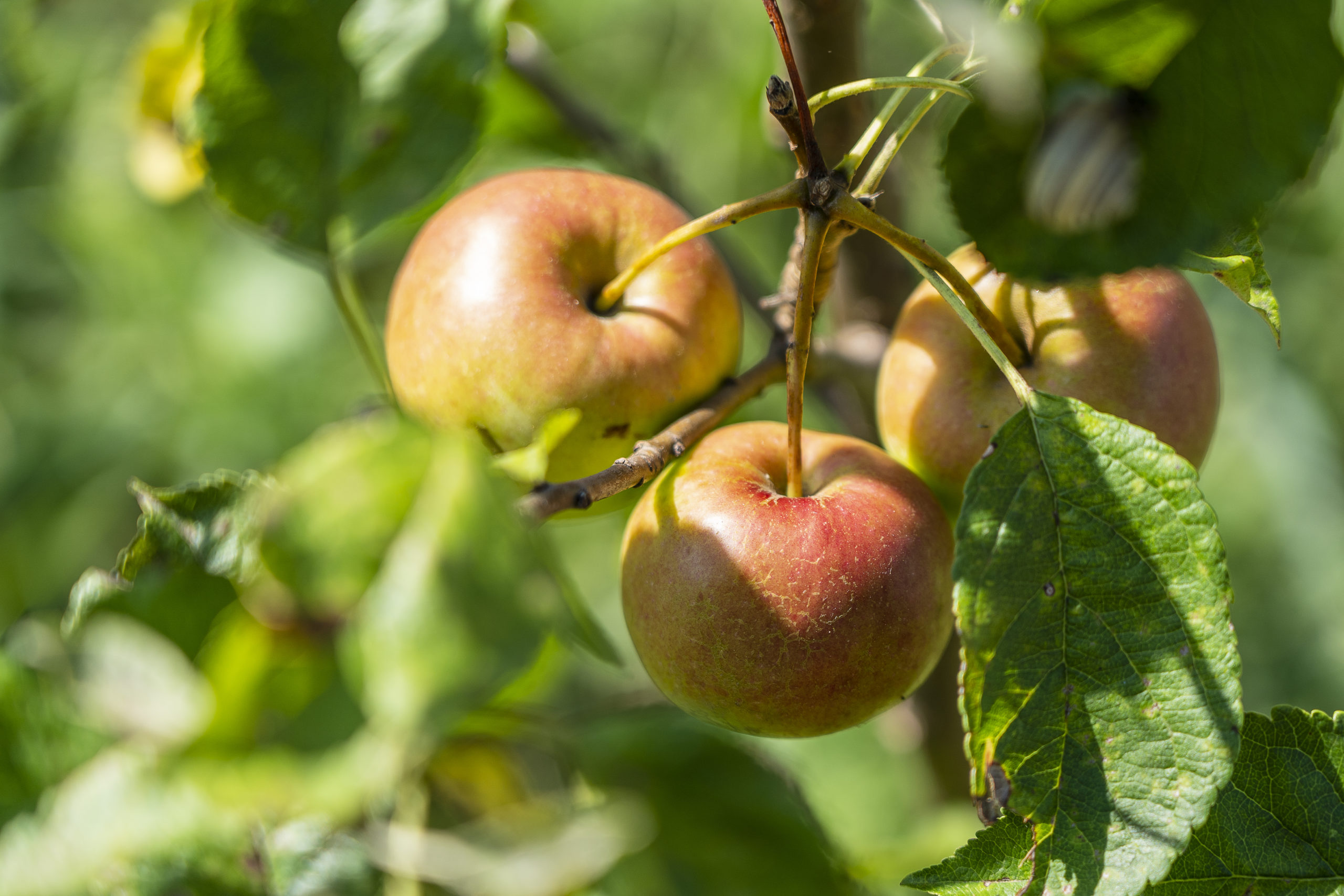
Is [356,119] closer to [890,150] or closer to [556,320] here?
[556,320]

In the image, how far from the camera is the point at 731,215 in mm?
583

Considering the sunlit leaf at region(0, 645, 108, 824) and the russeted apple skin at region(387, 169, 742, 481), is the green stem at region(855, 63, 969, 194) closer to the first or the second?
the russeted apple skin at region(387, 169, 742, 481)

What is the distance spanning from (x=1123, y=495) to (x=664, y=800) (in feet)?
1.30

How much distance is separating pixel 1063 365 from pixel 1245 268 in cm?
11

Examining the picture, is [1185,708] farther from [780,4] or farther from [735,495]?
[780,4]

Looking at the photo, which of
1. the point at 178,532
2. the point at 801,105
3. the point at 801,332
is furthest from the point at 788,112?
the point at 178,532

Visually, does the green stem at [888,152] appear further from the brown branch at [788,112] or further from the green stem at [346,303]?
the green stem at [346,303]

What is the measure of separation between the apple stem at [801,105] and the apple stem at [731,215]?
0.03ft

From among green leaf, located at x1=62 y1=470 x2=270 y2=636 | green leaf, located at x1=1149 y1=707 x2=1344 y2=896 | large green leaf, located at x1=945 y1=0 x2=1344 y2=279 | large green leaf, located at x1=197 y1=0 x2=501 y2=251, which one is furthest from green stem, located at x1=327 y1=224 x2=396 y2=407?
green leaf, located at x1=1149 y1=707 x2=1344 y2=896

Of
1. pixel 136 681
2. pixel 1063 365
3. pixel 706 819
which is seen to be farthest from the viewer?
pixel 706 819

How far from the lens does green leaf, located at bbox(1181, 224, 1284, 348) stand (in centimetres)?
58

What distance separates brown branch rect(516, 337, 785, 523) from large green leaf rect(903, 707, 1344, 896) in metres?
0.28

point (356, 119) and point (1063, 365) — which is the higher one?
point (356, 119)

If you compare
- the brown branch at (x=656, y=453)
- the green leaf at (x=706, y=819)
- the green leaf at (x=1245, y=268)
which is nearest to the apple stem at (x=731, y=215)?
the brown branch at (x=656, y=453)
